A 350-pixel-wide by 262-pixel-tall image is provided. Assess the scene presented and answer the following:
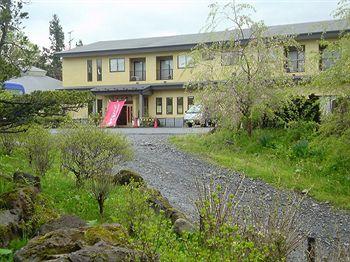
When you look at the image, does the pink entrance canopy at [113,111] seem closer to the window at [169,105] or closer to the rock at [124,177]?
the window at [169,105]

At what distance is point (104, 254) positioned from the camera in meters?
4.28

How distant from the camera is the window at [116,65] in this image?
131 feet

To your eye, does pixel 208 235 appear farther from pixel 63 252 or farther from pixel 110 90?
pixel 110 90

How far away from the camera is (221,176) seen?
A: 12484mm

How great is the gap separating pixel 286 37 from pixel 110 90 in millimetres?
22773

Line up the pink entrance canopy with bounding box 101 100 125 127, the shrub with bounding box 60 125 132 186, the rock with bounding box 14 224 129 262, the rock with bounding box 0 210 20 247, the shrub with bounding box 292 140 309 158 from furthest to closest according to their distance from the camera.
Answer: the pink entrance canopy with bounding box 101 100 125 127
the shrub with bounding box 292 140 309 158
the shrub with bounding box 60 125 132 186
the rock with bounding box 0 210 20 247
the rock with bounding box 14 224 129 262

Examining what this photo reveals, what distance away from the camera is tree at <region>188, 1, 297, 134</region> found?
1608cm

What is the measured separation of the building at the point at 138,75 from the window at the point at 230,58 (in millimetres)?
19055

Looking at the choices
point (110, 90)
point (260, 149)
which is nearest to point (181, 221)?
point (260, 149)

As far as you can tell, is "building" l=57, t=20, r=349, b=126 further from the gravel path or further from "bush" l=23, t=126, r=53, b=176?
"bush" l=23, t=126, r=53, b=176

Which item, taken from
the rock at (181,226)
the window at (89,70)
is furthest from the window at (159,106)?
the rock at (181,226)

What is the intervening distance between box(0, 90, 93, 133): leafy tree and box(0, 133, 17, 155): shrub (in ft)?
11.0

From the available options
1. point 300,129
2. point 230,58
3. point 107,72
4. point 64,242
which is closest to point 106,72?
point 107,72

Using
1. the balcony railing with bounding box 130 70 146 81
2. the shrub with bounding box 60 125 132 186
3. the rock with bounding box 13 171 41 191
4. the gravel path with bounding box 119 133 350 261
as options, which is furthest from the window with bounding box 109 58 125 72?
the rock with bounding box 13 171 41 191
